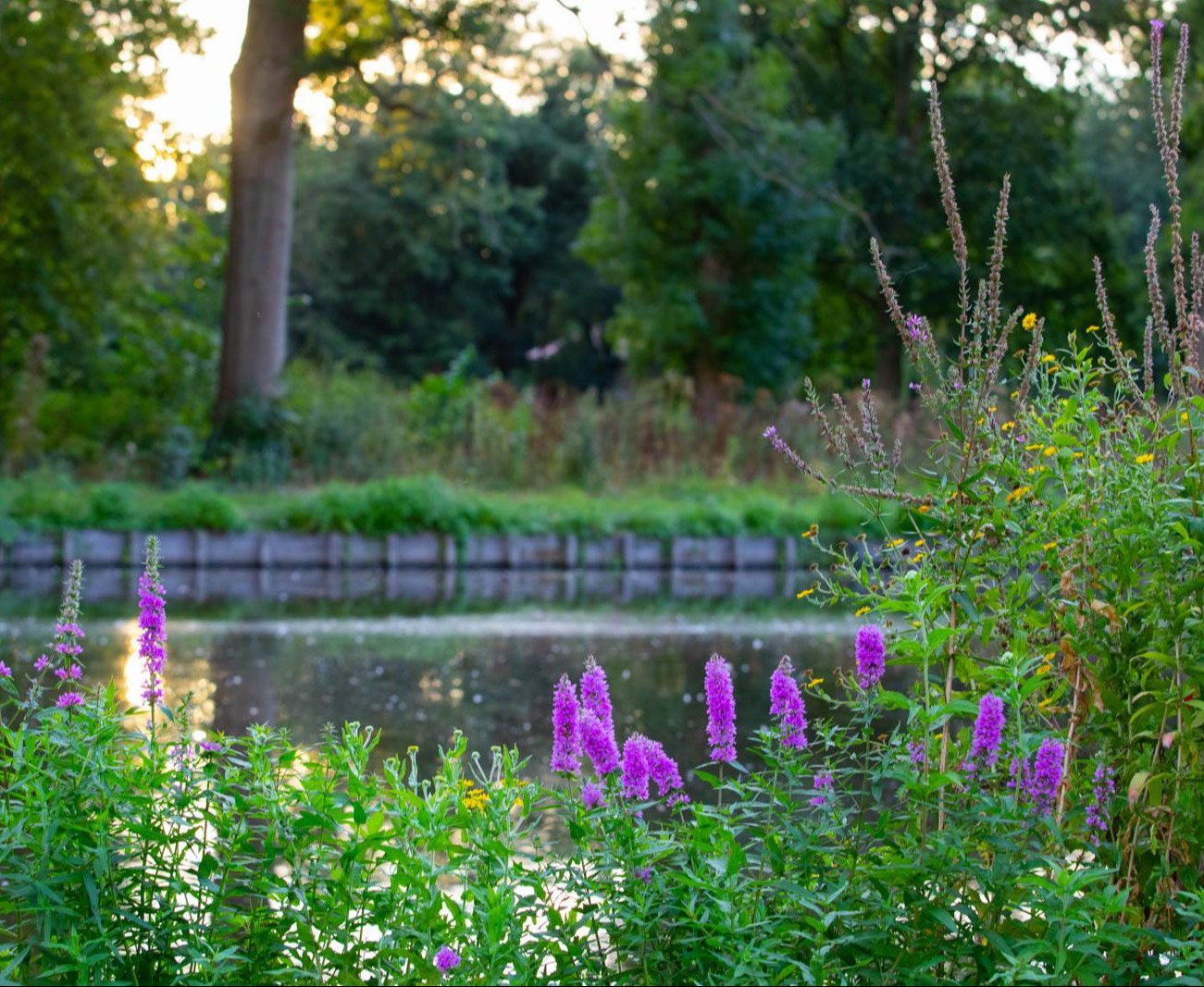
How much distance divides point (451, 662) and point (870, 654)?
20.9ft

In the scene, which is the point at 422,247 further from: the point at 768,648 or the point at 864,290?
the point at 768,648

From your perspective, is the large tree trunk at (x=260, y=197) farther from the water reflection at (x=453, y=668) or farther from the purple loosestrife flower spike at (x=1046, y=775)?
the purple loosestrife flower spike at (x=1046, y=775)

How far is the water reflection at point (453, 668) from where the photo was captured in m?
6.71

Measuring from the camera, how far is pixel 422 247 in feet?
126

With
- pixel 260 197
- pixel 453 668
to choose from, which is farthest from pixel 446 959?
pixel 260 197

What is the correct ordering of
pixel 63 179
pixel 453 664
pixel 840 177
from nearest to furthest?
pixel 453 664 → pixel 63 179 → pixel 840 177

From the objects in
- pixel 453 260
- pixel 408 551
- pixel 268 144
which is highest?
pixel 453 260

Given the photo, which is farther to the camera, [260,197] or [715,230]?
[715,230]

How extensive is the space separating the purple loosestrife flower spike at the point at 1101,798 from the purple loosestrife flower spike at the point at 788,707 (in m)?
0.48

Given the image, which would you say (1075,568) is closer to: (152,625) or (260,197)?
(152,625)

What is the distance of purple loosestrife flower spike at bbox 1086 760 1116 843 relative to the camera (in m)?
2.66

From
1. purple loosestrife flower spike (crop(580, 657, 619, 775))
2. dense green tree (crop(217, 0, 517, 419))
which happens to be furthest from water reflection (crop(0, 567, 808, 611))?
purple loosestrife flower spike (crop(580, 657, 619, 775))

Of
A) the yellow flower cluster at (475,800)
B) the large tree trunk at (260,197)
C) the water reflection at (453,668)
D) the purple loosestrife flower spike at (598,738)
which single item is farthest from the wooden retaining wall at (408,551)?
the purple loosestrife flower spike at (598,738)

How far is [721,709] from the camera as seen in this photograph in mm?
2658
